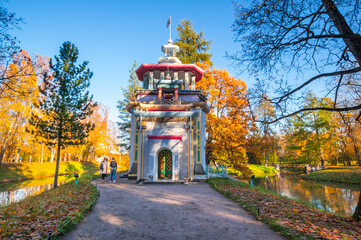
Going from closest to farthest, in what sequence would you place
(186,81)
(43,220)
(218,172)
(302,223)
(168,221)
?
1. (43,220)
2. (302,223)
3. (168,221)
4. (186,81)
5. (218,172)

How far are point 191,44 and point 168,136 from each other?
646 inches

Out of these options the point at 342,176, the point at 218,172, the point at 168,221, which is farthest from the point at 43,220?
the point at 342,176

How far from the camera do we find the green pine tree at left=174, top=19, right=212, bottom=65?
25.6m

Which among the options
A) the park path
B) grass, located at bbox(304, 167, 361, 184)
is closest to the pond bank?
grass, located at bbox(304, 167, 361, 184)

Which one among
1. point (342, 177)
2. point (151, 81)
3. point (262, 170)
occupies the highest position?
point (151, 81)

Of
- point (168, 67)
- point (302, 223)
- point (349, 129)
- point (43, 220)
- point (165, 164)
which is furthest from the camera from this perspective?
point (168, 67)

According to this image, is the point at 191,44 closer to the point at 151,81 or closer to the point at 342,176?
the point at 151,81

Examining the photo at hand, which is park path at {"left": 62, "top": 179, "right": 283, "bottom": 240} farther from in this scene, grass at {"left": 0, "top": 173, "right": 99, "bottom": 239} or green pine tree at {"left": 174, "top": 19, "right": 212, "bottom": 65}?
green pine tree at {"left": 174, "top": 19, "right": 212, "bottom": 65}

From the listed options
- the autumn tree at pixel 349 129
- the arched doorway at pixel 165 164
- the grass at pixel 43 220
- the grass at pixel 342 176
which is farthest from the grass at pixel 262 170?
the grass at pixel 43 220

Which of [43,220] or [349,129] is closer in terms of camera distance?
[43,220]

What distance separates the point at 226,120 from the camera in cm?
1916

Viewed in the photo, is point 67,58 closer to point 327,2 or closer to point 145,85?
point 145,85

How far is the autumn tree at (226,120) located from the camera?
722 inches

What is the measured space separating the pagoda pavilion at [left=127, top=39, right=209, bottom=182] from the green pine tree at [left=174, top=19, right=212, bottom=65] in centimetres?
1026
